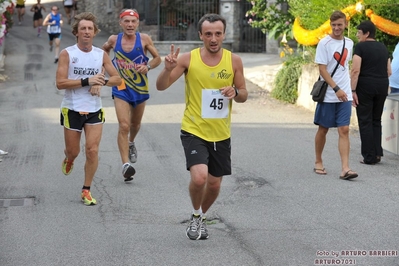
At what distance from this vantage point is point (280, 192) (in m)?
8.97

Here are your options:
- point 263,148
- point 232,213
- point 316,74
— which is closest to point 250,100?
point 316,74

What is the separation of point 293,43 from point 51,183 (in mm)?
17843

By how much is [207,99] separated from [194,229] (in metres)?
1.10

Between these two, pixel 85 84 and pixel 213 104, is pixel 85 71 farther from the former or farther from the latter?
pixel 213 104

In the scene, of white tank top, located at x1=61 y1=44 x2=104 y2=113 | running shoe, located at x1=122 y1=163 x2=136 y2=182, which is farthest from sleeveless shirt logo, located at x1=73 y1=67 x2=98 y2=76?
running shoe, located at x1=122 y1=163 x2=136 y2=182

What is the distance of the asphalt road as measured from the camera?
650cm

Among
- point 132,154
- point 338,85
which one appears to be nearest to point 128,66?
point 132,154

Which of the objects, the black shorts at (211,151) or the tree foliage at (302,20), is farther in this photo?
the tree foliage at (302,20)

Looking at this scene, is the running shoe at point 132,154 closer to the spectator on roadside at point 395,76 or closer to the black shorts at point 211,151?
the black shorts at point 211,151

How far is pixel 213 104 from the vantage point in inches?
269

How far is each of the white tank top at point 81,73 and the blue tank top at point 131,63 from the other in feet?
4.04

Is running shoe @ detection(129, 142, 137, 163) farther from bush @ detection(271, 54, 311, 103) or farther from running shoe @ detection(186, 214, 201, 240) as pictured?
bush @ detection(271, 54, 311, 103)

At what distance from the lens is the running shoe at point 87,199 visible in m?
8.30

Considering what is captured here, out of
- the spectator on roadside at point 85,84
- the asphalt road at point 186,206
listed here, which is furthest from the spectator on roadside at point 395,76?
the spectator on roadside at point 85,84
